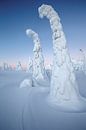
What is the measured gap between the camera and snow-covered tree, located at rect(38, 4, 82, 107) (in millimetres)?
2129

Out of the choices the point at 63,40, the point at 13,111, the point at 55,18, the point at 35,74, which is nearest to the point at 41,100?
the point at 13,111

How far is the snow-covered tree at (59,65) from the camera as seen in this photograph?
213cm

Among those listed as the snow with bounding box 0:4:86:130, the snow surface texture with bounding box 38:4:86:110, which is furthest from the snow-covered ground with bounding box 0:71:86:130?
the snow surface texture with bounding box 38:4:86:110

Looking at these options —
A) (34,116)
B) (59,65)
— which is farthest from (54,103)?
(59,65)

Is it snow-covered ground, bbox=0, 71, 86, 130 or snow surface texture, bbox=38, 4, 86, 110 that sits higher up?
snow surface texture, bbox=38, 4, 86, 110

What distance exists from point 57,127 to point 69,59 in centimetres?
104

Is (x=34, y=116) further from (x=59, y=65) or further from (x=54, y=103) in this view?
(x=59, y=65)

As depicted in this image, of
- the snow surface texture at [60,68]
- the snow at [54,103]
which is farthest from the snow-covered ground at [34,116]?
the snow surface texture at [60,68]

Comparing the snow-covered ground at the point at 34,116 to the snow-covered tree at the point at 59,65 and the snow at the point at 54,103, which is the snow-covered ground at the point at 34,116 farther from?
the snow-covered tree at the point at 59,65

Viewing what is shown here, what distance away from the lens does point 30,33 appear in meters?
2.42

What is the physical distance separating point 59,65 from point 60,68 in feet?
0.16

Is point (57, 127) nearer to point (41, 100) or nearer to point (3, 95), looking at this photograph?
point (41, 100)

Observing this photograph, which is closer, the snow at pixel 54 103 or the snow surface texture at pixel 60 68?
the snow at pixel 54 103

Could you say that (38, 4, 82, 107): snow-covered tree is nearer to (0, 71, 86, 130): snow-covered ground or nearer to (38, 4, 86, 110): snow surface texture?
(38, 4, 86, 110): snow surface texture
